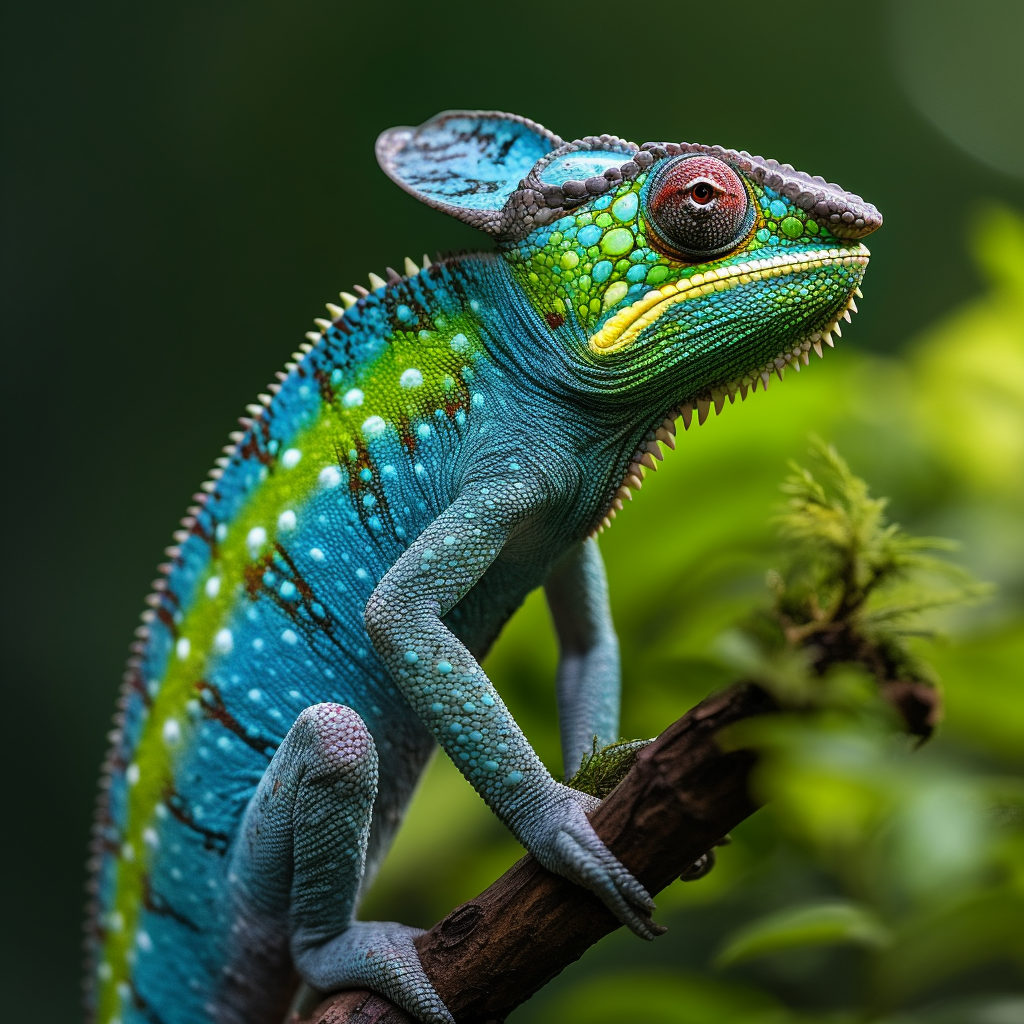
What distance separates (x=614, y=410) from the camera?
4.78 feet

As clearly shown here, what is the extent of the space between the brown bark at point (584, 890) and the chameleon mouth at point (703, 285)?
1.75 feet

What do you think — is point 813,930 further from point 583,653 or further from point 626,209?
point 626,209

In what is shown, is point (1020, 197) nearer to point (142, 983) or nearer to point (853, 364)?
point (853, 364)

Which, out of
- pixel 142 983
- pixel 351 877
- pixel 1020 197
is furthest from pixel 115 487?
pixel 1020 197

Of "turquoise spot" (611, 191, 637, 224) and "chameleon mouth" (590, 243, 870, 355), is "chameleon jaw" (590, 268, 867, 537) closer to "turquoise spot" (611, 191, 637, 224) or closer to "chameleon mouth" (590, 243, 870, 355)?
"chameleon mouth" (590, 243, 870, 355)

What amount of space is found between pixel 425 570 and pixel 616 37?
12.8 ft

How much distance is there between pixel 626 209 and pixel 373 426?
0.44 m

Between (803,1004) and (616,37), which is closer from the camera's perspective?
(803,1004)

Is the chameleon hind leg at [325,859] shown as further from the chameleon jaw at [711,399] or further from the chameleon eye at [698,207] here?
the chameleon eye at [698,207]

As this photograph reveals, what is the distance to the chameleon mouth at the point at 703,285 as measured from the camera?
1373 mm

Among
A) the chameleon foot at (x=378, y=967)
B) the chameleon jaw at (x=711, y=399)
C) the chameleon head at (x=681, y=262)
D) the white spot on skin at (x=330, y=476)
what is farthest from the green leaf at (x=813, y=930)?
the white spot on skin at (x=330, y=476)

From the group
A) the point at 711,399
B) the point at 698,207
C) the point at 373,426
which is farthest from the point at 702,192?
the point at 373,426

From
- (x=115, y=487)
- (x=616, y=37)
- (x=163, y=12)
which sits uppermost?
(x=616, y=37)

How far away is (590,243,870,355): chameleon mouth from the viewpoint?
4.50 feet
